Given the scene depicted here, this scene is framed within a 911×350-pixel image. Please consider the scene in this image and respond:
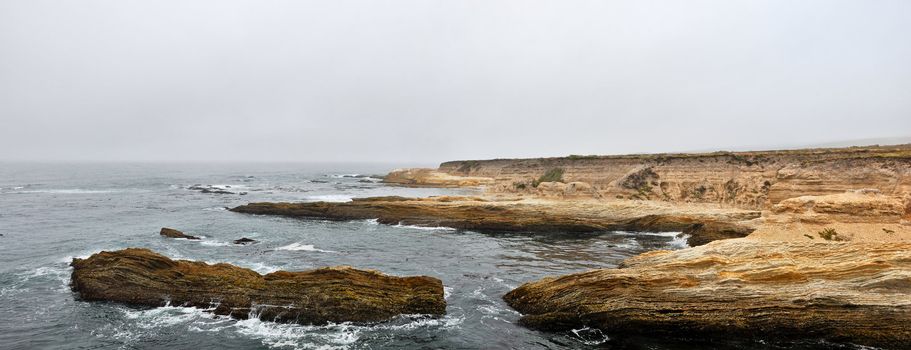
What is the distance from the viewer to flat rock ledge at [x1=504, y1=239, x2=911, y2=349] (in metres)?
14.3

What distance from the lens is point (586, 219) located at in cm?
3834

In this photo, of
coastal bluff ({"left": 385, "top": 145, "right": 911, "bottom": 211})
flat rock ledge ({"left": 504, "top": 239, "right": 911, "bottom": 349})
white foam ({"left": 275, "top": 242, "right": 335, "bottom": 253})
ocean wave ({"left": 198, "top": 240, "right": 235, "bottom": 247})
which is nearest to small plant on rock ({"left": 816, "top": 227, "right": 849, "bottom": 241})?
flat rock ledge ({"left": 504, "top": 239, "right": 911, "bottom": 349})

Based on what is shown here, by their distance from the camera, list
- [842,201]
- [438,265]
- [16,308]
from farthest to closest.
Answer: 1. [438,265]
2. [842,201]
3. [16,308]

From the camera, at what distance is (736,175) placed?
4925 centimetres

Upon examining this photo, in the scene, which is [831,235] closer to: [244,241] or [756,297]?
[756,297]

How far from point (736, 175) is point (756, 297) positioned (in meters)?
39.3

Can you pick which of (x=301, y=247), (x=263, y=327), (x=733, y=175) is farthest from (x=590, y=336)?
(x=733, y=175)

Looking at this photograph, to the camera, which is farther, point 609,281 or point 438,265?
point 438,265

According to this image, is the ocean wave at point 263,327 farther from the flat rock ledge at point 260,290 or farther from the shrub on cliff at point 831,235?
the shrub on cliff at point 831,235

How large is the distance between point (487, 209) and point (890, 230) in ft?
86.1

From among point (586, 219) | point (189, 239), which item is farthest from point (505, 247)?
point (189, 239)

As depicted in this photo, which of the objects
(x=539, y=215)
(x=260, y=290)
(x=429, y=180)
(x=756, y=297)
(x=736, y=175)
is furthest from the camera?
(x=429, y=180)

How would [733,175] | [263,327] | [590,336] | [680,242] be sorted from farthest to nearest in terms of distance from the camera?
[733,175]
[680,242]
[263,327]
[590,336]

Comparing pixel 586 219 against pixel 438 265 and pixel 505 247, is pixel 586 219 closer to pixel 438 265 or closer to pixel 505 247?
pixel 505 247
